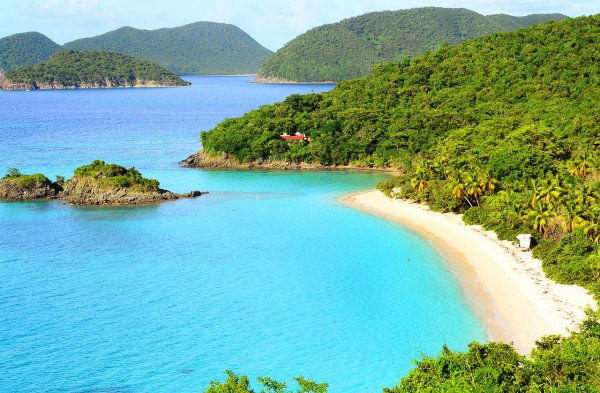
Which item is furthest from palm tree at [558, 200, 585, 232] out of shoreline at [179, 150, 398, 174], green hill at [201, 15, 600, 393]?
shoreline at [179, 150, 398, 174]

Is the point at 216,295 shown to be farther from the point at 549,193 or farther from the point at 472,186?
the point at 472,186

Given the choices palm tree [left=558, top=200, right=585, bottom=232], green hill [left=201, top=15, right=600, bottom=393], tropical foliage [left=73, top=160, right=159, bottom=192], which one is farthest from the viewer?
tropical foliage [left=73, top=160, right=159, bottom=192]

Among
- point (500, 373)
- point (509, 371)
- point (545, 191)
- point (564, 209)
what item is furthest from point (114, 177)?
point (500, 373)

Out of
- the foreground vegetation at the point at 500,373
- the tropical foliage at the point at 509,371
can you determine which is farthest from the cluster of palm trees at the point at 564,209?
the tropical foliage at the point at 509,371

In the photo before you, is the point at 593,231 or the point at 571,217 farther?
the point at 571,217

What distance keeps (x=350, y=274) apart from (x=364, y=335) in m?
10.8

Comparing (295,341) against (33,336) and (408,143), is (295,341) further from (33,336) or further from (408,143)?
(408,143)

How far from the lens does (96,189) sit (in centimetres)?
7100

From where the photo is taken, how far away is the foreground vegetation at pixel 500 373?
77.9 ft

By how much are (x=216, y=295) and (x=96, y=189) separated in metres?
33.2

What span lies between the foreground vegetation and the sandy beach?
18.5 ft

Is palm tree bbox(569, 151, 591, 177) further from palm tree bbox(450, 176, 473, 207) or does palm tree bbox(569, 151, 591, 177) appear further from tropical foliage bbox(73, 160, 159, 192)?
tropical foliage bbox(73, 160, 159, 192)

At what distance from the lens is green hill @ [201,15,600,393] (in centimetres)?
2678

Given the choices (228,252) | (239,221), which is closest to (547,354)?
(228,252)
